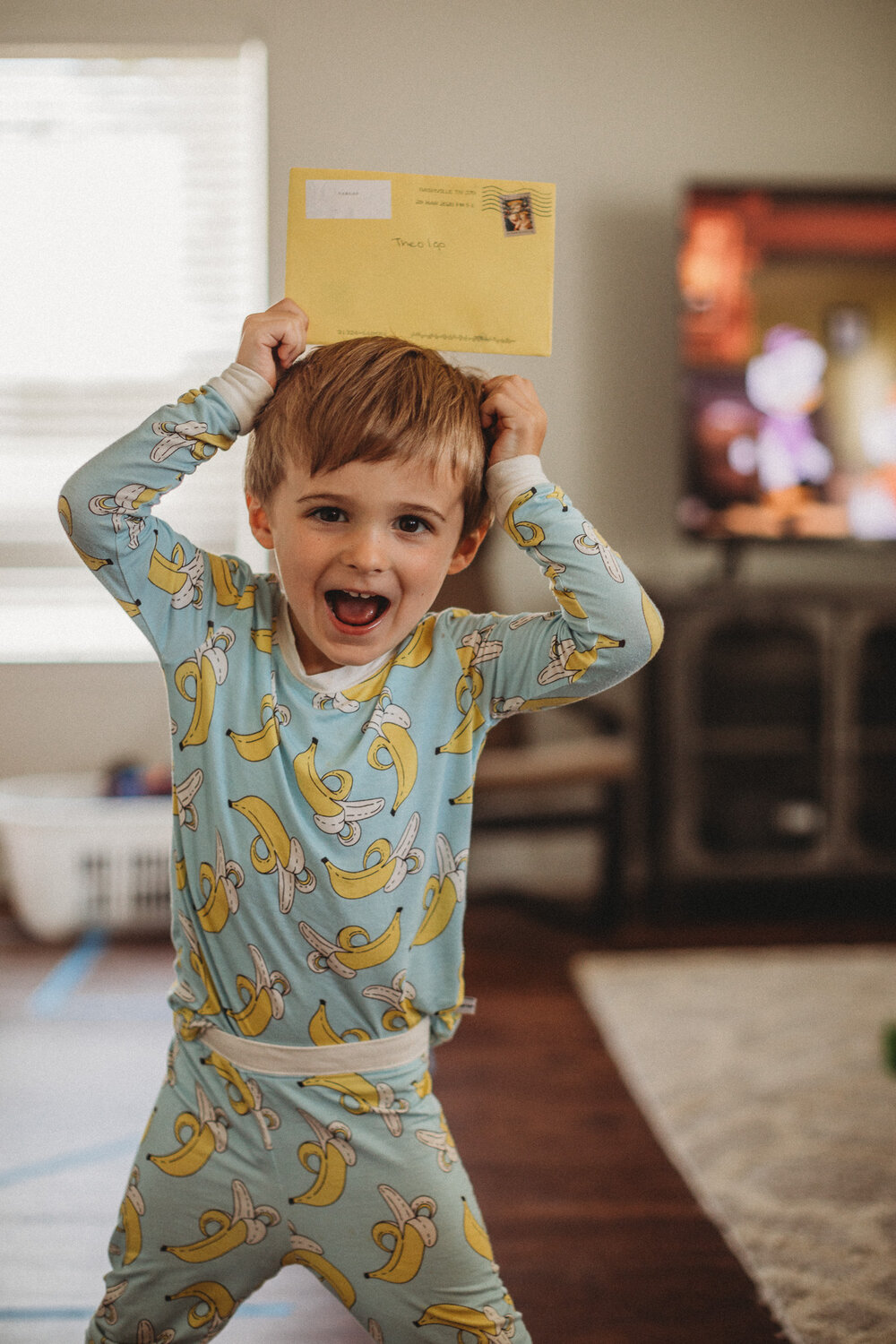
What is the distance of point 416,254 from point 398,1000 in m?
0.48

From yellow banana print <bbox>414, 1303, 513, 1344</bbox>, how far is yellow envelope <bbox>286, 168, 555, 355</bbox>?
608 millimetres

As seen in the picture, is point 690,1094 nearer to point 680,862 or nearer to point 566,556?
point 680,862

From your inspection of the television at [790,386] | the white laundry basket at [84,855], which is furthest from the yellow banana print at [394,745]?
the television at [790,386]

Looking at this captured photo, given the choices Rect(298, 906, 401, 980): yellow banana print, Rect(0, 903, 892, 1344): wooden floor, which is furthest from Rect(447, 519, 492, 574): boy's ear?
Rect(0, 903, 892, 1344): wooden floor

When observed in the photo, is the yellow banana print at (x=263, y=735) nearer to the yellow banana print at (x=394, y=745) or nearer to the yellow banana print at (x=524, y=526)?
the yellow banana print at (x=394, y=745)

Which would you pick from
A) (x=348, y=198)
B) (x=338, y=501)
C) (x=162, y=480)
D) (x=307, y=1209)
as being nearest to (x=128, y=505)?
(x=162, y=480)

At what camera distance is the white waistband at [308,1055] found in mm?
698

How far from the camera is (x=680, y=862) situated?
2.29m

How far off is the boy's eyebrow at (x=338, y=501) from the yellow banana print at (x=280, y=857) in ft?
0.63

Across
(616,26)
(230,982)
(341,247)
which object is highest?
(616,26)

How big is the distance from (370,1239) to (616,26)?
31.0 inches

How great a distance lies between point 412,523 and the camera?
691 millimetres

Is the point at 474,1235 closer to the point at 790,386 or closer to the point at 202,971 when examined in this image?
the point at 202,971

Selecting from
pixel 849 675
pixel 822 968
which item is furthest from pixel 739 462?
pixel 822 968
